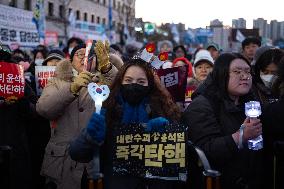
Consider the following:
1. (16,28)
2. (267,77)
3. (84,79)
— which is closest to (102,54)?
(84,79)

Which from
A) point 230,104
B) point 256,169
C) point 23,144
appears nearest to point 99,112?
point 230,104

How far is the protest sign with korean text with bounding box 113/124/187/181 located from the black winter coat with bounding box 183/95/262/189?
0.20 meters

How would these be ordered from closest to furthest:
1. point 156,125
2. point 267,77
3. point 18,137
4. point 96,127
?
point 96,127, point 156,125, point 18,137, point 267,77

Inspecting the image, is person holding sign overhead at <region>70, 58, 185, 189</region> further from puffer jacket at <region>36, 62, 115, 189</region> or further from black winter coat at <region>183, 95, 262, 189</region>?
puffer jacket at <region>36, 62, 115, 189</region>

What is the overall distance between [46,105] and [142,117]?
1074mm

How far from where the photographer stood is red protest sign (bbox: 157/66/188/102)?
4414mm

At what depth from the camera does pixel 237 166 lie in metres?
2.99

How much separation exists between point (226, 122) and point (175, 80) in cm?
150

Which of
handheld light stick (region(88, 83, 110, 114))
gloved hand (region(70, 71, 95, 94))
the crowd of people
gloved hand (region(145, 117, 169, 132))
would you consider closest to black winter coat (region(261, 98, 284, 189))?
the crowd of people

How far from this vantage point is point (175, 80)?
4469 mm

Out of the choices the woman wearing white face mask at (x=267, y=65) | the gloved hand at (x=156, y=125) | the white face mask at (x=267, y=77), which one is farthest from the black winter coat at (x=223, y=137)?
the white face mask at (x=267, y=77)

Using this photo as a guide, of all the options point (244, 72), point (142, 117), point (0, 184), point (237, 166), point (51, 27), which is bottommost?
point (0, 184)

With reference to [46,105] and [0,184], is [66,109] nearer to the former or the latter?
[46,105]

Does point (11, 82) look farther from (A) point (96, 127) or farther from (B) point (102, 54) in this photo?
(A) point (96, 127)
